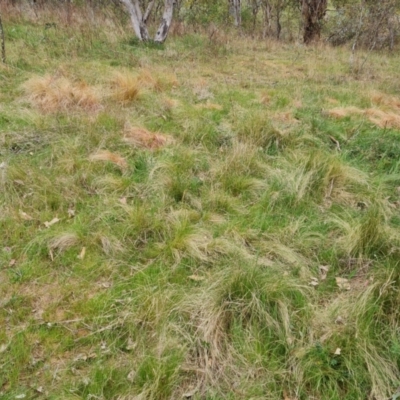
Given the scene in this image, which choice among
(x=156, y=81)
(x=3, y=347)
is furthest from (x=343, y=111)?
(x=3, y=347)

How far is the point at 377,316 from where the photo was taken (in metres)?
2.18

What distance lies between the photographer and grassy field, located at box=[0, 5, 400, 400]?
200 centimetres

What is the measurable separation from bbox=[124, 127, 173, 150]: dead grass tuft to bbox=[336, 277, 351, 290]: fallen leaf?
2510 mm

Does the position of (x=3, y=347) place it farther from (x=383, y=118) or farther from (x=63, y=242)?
(x=383, y=118)

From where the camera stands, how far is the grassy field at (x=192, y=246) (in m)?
2.00

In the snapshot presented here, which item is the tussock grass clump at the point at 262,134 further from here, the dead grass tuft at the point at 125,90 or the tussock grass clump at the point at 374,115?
the dead grass tuft at the point at 125,90

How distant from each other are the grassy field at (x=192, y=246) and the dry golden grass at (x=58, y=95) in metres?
0.03

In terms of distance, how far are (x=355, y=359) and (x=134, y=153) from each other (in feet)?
9.87

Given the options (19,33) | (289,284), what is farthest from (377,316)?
(19,33)

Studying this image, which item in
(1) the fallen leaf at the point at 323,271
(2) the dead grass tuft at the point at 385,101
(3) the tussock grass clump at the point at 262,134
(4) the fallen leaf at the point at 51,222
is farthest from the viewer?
(2) the dead grass tuft at the point at 385,101

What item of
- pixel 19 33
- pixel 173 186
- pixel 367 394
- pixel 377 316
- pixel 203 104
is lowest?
pixel 367 394

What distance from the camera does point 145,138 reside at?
14.3ft

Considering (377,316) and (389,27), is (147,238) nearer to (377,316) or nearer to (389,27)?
(377,316)

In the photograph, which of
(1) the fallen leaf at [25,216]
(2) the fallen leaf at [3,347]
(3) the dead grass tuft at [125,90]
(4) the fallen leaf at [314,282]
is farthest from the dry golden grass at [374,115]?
(2) the fallen leaf at [3,347]
